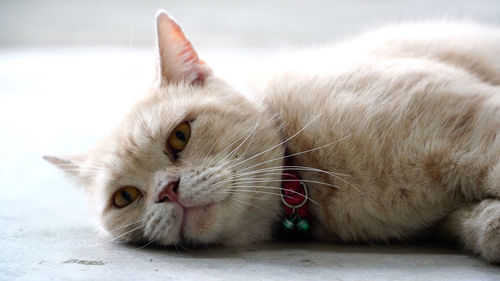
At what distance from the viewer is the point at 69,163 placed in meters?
1.97

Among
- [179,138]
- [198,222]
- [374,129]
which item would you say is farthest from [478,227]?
[179,138]

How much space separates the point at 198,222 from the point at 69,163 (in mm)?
A: 657

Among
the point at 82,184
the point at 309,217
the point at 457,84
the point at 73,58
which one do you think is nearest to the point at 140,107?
the point at 82,184

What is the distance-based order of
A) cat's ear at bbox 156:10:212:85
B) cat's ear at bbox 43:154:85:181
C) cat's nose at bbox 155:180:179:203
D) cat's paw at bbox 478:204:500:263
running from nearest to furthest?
cat's paw at bbox 478:204:500:263, cat's nose at bbox 155:180:179:203, cat's ear at bbox 156:10:212:85, cat's ear at bbox 43:154:85:181

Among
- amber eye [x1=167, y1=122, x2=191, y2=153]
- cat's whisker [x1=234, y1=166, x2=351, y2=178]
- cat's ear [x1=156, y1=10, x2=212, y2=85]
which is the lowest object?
cat's whisker [x1=234, y1=166, x2=351, y2=178]

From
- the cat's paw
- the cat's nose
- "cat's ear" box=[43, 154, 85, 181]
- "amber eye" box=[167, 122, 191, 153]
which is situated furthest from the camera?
"cat's ear" box=[43, 154, 85, 181]

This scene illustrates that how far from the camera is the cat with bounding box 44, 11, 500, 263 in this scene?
153 centimetres

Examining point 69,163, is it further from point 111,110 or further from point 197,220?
point 197,220

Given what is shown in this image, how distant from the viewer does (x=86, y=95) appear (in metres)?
3.49

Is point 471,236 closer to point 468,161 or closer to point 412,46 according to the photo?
point 468,161

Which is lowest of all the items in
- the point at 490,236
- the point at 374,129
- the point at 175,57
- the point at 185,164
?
the point at 490,236

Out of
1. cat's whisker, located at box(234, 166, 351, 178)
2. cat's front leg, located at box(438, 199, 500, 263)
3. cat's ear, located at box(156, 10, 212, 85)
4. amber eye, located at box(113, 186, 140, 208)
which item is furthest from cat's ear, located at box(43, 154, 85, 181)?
cat's front leg, located at box(438, 199, 500, 263)

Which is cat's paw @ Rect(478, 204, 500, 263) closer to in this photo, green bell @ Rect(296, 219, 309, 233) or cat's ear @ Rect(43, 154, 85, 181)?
green bell @ Rect(296, 219, 309, 233)

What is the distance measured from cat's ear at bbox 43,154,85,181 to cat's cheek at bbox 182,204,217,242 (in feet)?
1.86
